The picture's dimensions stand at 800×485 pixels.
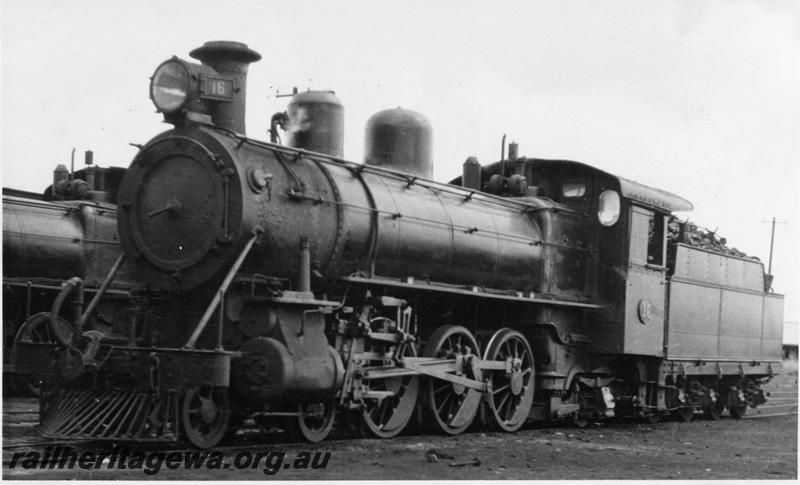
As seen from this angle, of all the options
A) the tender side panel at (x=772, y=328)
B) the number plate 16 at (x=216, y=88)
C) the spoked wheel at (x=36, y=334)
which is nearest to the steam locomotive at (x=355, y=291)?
the number plate 16 at (x=216, y=88)

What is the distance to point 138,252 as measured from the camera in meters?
9.84

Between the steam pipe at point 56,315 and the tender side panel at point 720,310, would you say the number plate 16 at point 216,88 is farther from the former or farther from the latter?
the tender side panel at point 720,310

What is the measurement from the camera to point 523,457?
9727 millimetres

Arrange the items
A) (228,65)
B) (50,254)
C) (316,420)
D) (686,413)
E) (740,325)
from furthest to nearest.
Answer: (740,325)
(686,413)
(50,254)
(316,420)
(228,65)

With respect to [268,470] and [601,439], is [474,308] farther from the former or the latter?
[268,470]

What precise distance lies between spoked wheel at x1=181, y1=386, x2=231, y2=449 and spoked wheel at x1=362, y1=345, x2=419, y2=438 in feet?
6.45

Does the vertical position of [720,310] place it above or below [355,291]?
below

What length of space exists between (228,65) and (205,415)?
356 cm

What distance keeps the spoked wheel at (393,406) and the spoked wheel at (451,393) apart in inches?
10.1

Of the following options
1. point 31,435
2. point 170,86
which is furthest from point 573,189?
point 31,435

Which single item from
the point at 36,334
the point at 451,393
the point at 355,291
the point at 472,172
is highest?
the point at 472,172

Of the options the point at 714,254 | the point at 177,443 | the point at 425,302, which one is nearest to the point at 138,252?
the point at 177,443

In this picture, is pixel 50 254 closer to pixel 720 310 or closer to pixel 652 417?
pixel 652 417

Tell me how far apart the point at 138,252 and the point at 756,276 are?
12.3m
